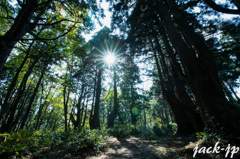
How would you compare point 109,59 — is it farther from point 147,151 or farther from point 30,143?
point 147,151

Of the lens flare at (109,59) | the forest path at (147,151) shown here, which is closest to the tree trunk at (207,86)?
the forest path at (147,151)

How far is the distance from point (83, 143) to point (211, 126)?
18.2ft

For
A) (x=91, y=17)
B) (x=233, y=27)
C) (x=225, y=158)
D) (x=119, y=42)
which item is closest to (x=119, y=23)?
(x=119, y=42)

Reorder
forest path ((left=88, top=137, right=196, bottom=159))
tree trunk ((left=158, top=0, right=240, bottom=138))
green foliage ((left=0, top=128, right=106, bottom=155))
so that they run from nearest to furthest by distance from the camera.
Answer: tree trunk ((left=158, top=0, right=240, bottom=138))
forest path ((left=88, top=137, right=196, bottom=159))
green foliage ((left=0, top=128, right=106, bottom=155))

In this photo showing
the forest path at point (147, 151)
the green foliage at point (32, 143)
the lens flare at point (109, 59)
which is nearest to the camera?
the forest path at point (147, 151)

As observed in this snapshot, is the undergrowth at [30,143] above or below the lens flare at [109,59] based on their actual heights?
below

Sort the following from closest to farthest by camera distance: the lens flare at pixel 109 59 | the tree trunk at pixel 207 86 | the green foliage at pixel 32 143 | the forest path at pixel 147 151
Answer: the tree trunk at pixel 207 86 < the forest path at pixel 147 151 < the green foliage at pixel 32 143 < the lens flare at pixel 109 59

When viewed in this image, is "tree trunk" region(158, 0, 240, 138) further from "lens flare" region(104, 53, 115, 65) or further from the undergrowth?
"lens flare" region(104, 53, 115, 65)

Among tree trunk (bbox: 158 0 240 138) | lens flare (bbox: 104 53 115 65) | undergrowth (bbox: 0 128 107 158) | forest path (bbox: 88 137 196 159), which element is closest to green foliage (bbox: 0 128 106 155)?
undergrowth (bbox: 0 128 107 158)

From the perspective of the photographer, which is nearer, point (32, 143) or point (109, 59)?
point (32, 143)

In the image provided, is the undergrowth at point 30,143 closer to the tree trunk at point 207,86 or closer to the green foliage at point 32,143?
the green foliage at point 32,143

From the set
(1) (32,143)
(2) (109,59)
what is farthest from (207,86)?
(2) (109,59)

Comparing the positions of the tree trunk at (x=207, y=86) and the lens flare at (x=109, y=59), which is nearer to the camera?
the tree trunk at (x=207, y=86)

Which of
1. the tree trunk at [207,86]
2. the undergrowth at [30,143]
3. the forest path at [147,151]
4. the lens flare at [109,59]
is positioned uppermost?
the lens flare at [109,59]
